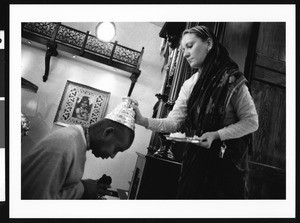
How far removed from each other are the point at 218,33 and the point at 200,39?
1.34 feet

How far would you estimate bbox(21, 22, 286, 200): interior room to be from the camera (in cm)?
109

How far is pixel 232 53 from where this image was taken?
132 centimetres

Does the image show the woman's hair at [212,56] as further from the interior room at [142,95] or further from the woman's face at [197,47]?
the interior room at [142,95]

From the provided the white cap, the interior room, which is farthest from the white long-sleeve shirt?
the interior room

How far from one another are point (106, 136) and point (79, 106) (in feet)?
1.64

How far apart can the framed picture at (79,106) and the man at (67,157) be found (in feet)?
1.13

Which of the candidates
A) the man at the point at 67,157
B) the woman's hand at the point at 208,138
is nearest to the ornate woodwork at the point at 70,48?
the man at the point at 67,157

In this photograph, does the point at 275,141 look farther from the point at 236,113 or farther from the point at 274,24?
the point at 274,24

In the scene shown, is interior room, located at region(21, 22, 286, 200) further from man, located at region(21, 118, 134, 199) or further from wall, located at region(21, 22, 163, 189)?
man, located at region(21, 118, 134, 199)

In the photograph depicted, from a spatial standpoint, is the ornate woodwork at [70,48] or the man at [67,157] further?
the ornate woodwork at [70,48]

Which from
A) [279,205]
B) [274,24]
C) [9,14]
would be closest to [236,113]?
[279,205]

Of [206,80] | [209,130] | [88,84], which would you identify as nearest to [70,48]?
[88,84]

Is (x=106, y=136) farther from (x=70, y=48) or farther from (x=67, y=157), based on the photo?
(x=70, y=48)

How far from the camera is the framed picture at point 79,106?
44.3 inches
